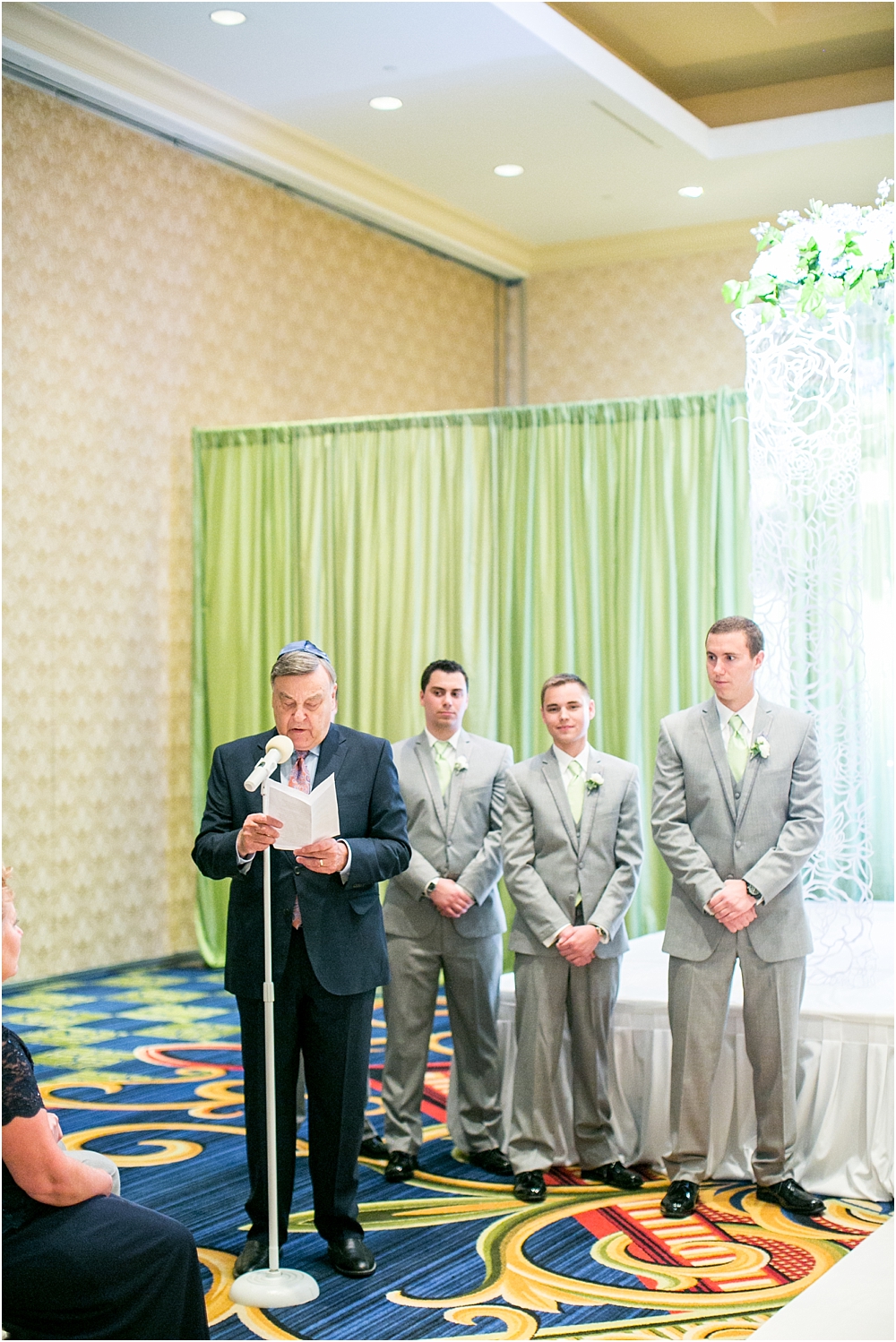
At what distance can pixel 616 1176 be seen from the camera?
4.59m

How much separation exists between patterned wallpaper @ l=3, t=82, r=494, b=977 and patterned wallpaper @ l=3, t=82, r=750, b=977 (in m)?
0.01

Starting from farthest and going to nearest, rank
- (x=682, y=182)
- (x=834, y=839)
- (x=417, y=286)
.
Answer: (x=417, y=286) < (x=682, y=182) < (x=834, y=839)

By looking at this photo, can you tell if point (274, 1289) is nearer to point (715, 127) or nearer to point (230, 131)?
point (230, 131)

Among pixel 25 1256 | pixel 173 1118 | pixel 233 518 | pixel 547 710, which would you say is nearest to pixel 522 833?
pixel 547 710

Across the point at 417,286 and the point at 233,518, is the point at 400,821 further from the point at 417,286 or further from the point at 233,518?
the point at 417,286

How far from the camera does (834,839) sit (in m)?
5.10

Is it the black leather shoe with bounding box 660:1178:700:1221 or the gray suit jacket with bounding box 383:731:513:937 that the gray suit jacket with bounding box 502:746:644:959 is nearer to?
the gray suit jacket with bounding box 383:731:513:937

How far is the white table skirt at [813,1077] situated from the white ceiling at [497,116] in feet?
15.1

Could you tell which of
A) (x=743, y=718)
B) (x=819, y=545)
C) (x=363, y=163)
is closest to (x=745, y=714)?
(x=743, y=718)

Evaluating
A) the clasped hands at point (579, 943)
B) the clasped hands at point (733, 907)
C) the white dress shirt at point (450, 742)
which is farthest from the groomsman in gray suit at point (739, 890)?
the white dress shirt at point (450, 742)

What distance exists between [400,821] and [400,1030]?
117 centimetres

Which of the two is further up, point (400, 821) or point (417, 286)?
point (417, 286)

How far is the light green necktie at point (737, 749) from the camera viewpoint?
15.1 feet

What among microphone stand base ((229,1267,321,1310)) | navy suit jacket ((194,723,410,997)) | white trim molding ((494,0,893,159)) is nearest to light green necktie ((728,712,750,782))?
navy suit jacket ((194,723,410,997))
